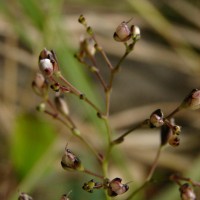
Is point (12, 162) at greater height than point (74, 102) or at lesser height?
lesser

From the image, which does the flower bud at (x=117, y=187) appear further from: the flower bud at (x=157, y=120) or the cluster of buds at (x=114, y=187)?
the flower bud at (x=157, y=120)

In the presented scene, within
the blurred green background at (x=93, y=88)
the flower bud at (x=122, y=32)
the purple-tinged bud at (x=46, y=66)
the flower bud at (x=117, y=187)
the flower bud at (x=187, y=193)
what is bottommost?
the flower bud at (x=117, y=187)

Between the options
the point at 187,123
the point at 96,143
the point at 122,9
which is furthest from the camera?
the point at 122,9

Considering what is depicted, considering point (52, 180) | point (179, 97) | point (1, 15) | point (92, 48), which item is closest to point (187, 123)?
point (179, 97)

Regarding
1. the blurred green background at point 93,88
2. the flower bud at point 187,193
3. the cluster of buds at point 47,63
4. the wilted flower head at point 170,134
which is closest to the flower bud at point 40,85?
the cluster of buds at point 47,63

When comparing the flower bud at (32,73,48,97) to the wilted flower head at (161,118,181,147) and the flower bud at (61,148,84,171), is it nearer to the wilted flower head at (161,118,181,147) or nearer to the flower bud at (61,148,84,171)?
the flower bud at (61,148,84,171)

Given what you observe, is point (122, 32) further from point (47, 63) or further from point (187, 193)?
point (187, 193)

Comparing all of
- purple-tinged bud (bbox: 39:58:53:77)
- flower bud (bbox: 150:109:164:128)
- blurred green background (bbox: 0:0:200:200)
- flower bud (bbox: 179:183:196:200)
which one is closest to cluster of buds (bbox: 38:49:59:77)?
purple-tinged bud (bbox: 39:58:53:77)

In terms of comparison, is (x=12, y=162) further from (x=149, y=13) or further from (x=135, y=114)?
(x=149, y=13)
